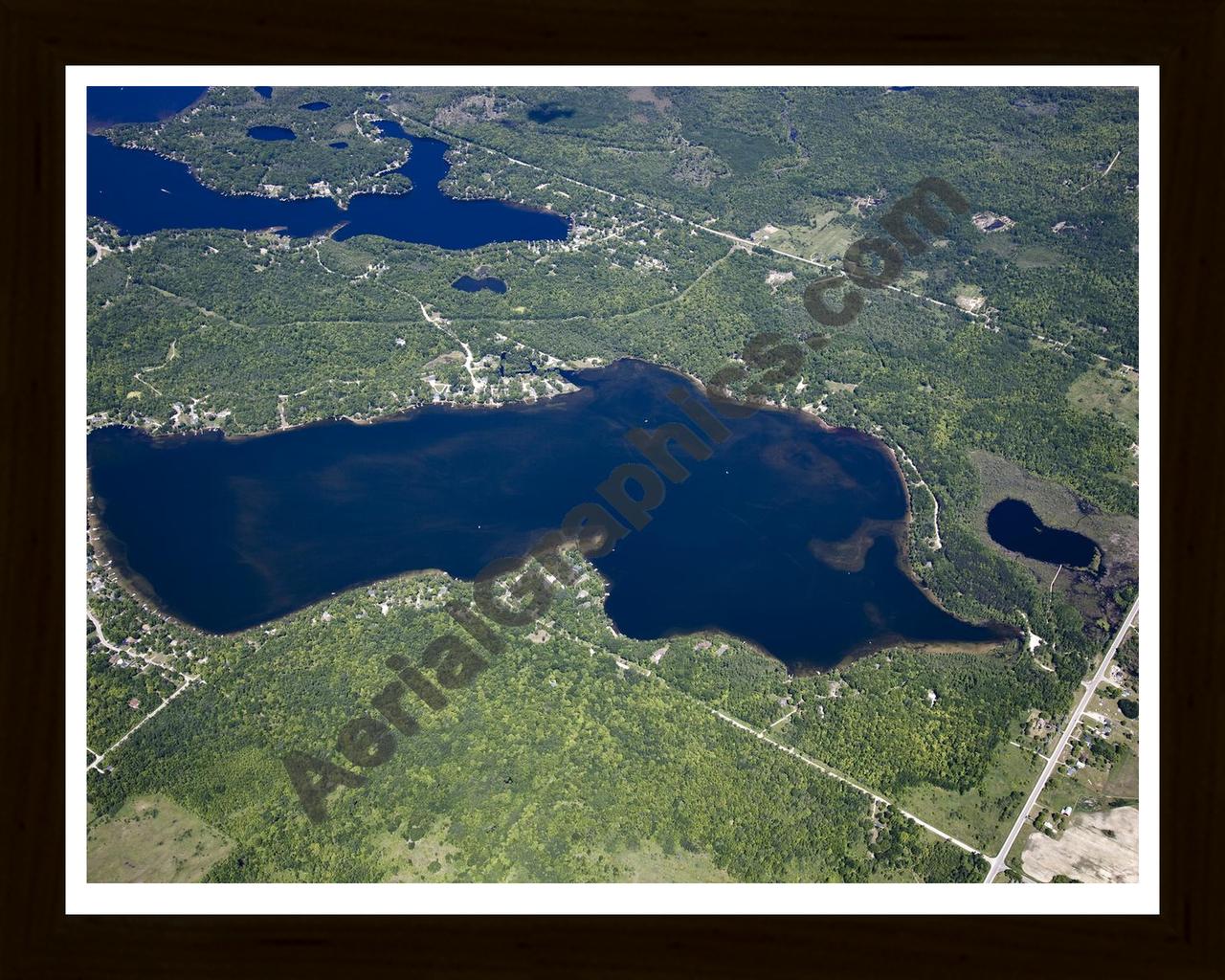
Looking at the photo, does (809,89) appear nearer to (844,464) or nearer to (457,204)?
(457,204)

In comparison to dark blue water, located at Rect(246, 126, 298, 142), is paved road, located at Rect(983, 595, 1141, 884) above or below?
below

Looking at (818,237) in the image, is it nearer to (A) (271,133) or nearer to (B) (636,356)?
(B) (636,356)

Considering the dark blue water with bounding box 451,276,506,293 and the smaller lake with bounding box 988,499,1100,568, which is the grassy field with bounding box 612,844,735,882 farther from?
the dark blue water with bounding box 451,276,506,293

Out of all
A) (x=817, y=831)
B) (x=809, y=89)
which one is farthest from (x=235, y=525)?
(x=809, y=89)

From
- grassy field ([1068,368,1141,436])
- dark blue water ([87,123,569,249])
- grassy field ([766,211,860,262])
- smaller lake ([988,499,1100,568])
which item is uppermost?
dark blue water ([87,123,569,249])

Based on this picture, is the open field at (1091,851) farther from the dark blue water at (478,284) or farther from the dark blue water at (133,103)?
the dark blue water at (133,103)

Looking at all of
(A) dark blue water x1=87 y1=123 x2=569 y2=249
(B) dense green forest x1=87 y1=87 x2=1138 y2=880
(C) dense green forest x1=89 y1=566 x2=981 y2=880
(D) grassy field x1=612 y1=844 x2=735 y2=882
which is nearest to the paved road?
(B) dense green forest x1=87 y1=87 x2=1138 y2=880
